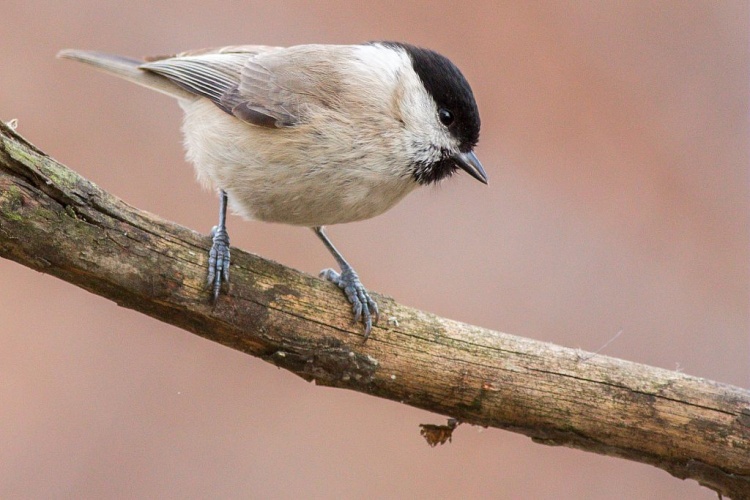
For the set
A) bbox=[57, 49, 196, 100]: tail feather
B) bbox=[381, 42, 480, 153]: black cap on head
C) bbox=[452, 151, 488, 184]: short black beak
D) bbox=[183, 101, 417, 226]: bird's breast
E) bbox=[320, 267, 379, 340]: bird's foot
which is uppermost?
bbox=[381, 42, 480, 153]: black cap on head

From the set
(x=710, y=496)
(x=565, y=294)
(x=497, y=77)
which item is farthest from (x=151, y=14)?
(x=710, y=496)

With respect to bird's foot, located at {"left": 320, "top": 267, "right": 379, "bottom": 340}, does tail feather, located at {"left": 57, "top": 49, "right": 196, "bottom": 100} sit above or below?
above

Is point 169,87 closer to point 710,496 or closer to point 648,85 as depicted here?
A: point 648,85

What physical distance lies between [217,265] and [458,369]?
30.2 inches

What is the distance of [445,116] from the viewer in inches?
91.3

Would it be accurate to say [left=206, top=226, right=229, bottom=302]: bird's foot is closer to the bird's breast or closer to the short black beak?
the bird's breast

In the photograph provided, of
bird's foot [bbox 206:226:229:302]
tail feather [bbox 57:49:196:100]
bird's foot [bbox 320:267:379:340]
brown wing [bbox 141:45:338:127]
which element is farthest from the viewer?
tail feather [bbox 57:49:196:100]

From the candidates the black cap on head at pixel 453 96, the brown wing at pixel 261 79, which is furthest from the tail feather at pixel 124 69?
the black cap on head at pixel 453 96

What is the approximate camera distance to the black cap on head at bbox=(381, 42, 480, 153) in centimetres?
229

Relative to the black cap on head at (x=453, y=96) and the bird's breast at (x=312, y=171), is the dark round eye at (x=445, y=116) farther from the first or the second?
the bird's breast at (x=312, y=171)

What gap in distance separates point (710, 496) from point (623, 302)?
0.95 meters

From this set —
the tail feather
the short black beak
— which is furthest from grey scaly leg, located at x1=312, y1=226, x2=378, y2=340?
the tail feather

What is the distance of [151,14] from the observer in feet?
10.8

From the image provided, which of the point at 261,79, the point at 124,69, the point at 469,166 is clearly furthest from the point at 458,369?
the point at 124,69
